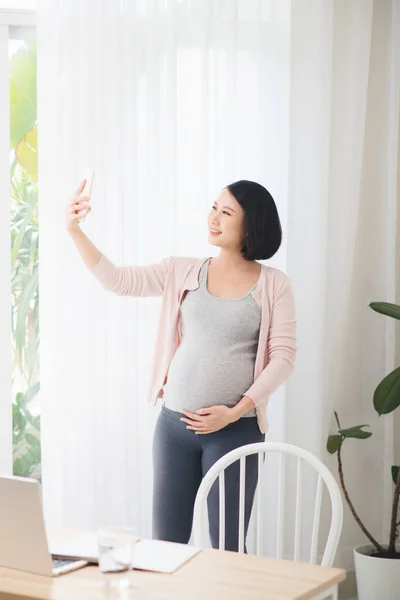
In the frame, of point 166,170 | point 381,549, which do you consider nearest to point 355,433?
point 381,549

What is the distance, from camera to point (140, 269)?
2.62m

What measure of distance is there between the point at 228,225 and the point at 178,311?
0.30m

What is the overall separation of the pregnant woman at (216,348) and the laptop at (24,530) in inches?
36.3

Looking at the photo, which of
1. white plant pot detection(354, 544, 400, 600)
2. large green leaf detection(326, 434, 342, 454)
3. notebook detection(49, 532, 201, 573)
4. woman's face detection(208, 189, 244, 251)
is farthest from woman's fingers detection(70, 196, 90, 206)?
white plant pot detection(354, 544, 400, 600)

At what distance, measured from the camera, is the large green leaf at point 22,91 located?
3.08 m

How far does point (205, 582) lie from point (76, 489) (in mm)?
1553

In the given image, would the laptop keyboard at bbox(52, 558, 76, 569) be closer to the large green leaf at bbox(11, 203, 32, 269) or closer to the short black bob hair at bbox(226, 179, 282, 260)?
the short black bob hair at bbox(226, 179, 282, 260)

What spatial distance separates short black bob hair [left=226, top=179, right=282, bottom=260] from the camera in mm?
2531

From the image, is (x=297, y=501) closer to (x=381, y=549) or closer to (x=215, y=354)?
(x=215, y=354)

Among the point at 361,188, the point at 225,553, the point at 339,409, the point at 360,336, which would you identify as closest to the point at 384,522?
the point at 339,409

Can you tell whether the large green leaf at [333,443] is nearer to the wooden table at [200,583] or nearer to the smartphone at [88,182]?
the smartphone at [88,182]

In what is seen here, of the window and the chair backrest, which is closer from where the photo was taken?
the chair backrest

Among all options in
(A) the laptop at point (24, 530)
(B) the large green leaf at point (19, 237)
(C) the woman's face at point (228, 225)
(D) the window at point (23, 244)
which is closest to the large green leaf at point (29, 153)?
(D) the window at point (23, 244)

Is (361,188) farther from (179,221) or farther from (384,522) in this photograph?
(384,522)
